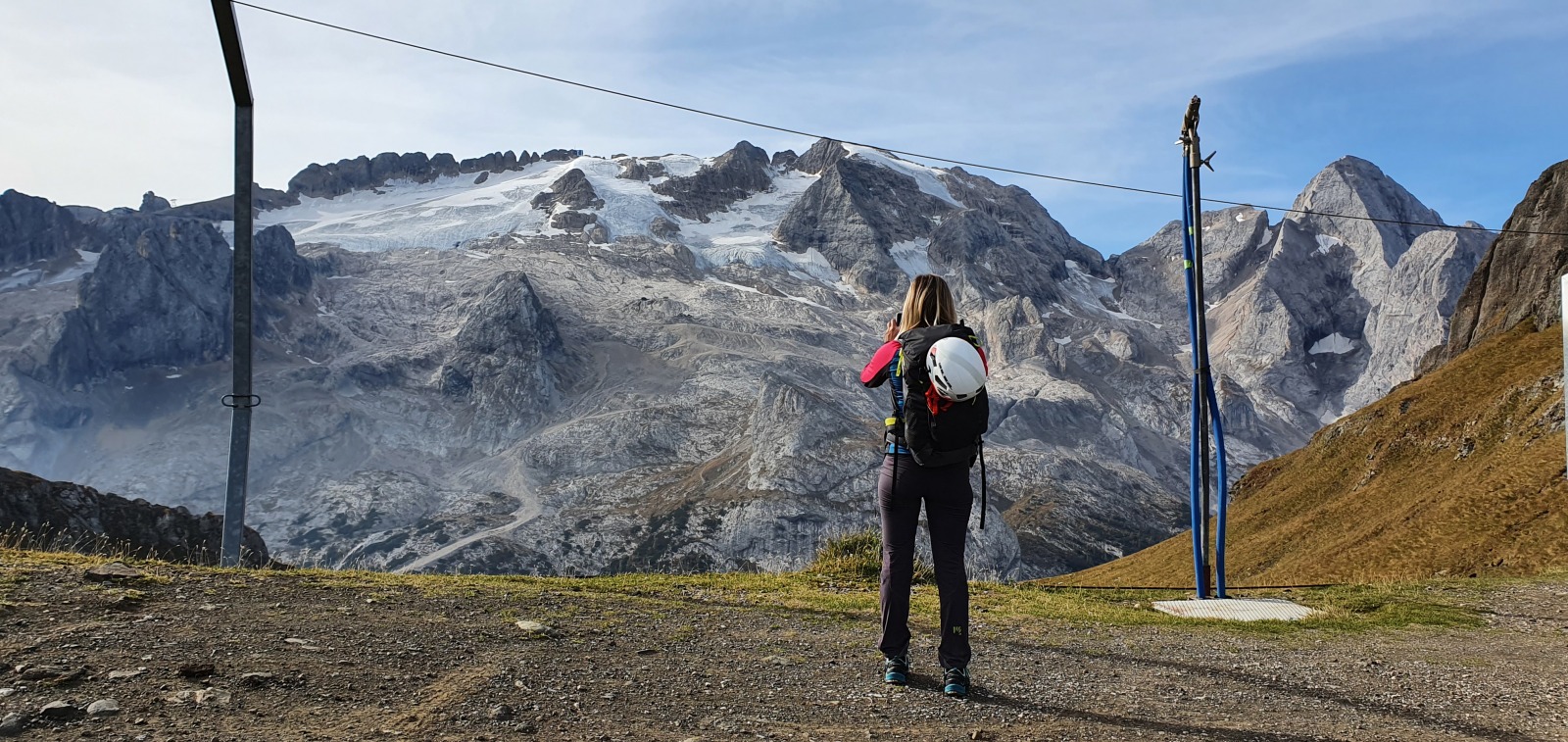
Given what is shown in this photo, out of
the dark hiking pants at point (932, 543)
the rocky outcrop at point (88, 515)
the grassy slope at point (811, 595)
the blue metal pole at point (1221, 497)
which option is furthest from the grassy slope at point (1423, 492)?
the rocky outcrop at point (88, 515)

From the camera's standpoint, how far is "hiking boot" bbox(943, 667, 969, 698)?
27.2ft

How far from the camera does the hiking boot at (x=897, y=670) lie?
864 cm

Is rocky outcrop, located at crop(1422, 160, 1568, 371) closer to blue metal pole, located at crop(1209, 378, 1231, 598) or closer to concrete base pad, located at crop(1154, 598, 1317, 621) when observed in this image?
blue metal pole, located at crop(1209, 378, 1231, 598)

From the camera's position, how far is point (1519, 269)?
6800 centimetres

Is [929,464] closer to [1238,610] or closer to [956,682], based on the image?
[956,682]

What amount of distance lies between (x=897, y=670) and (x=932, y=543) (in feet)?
3.66

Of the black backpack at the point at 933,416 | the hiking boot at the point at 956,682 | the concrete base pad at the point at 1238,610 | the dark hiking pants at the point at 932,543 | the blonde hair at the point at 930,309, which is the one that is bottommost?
the concrete base pad at the point at 1238,610

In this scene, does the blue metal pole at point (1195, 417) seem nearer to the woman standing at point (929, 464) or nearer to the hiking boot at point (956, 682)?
the woman standing at point (929, 464)

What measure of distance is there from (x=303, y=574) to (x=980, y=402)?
968 centimetres

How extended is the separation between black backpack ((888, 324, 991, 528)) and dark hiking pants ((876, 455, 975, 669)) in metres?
0.19

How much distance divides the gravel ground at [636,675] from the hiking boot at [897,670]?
203mm

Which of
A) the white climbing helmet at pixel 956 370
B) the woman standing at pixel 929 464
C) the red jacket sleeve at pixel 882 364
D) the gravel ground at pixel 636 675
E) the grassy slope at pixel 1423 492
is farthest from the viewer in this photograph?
the grassy slope at pixel 1423 492

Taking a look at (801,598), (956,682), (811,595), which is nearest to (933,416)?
(956,682)

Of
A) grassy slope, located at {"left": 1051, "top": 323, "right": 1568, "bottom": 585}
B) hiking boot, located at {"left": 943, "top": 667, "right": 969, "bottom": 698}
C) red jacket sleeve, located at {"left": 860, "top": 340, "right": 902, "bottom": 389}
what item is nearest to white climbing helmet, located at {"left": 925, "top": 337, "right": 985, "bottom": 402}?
red jacket sleeve, located at {"left": 860, "top": 340, "right": 902, "bottom": 389}
